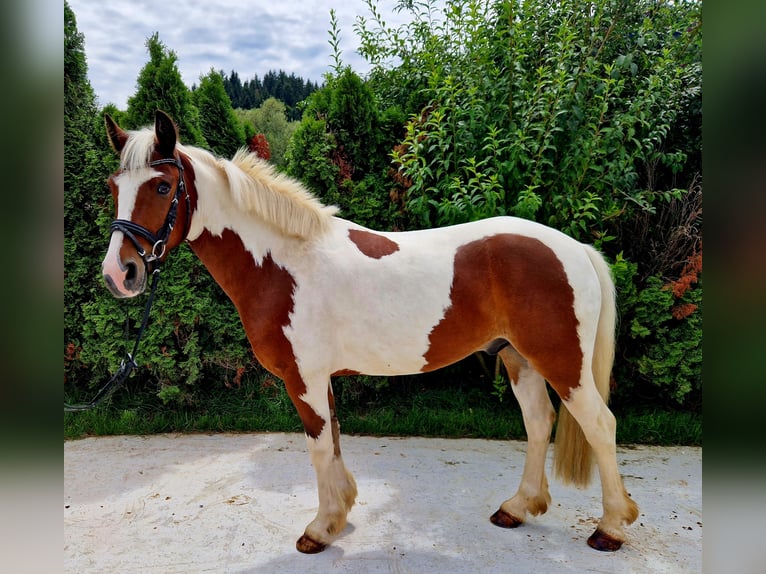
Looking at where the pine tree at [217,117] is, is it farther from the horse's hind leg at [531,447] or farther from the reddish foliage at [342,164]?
the horse's hind leg at [531,447]

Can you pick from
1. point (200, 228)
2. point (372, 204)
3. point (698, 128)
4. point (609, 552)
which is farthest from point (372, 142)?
point (609, 552)

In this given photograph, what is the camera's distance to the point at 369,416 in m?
4.29

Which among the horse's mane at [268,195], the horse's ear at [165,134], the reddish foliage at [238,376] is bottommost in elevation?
the reddish foliage at [238,376]

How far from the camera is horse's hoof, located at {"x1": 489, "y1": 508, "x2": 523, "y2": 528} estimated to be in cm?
262

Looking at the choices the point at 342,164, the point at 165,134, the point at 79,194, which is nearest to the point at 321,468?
the point at 165,134

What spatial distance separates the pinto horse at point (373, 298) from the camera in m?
2.29

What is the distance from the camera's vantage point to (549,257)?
2336 millimetres

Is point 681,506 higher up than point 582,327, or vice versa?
point 582,327

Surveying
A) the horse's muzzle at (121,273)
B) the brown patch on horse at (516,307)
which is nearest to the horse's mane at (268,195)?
the horse's muzzle at (121,273)

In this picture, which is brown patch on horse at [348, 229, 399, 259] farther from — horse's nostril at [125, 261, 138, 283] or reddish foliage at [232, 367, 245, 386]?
reddish foliage at [232, 367, 245, 386]

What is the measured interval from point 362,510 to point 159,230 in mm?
2042

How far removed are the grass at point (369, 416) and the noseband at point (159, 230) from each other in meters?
2.56
